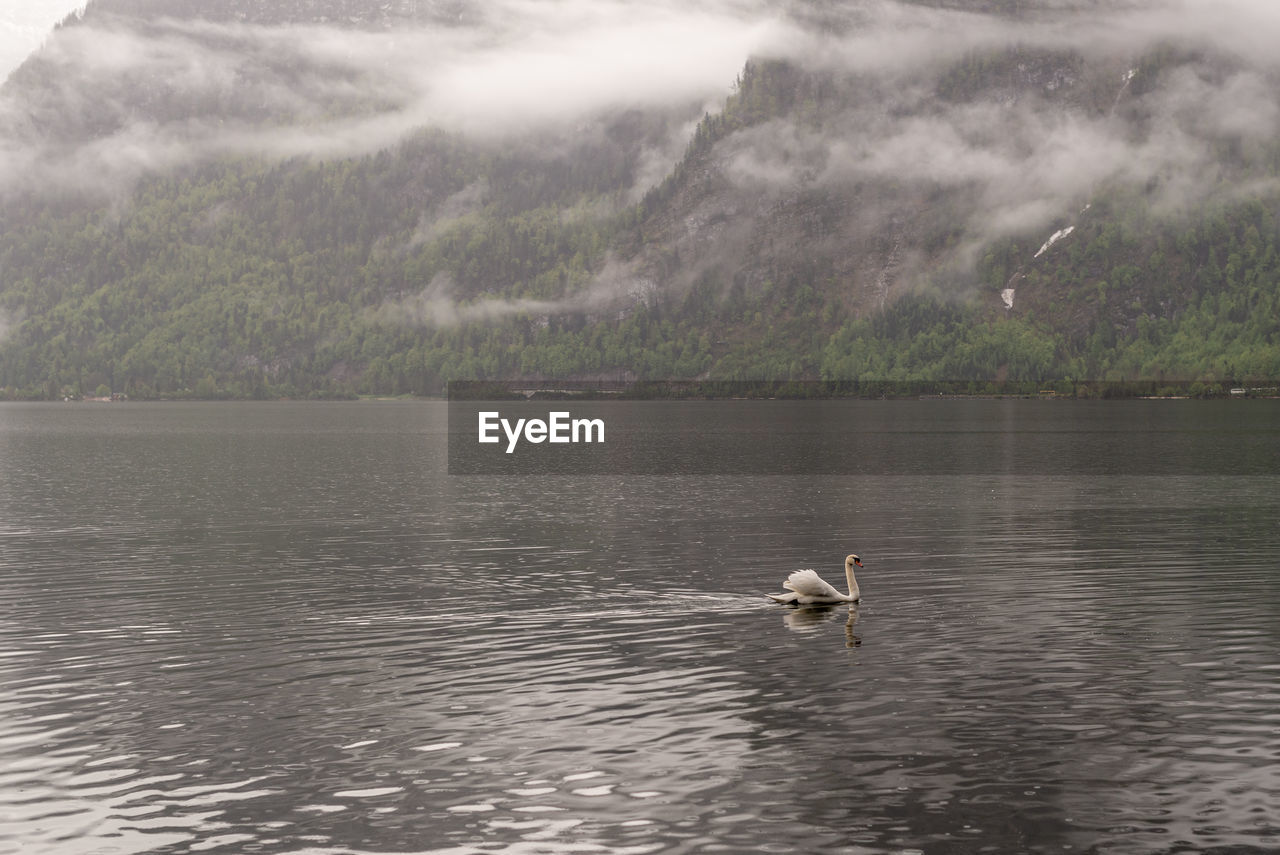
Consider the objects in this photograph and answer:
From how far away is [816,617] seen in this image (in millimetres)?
46844

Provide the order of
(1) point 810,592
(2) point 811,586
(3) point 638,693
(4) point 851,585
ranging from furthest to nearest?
1. (4) point 851,585
2. (1) point 810,592
3. (2) point 811,586
4. (3) point 638,693

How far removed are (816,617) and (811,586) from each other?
4.69ft

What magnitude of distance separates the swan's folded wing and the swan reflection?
1.83 ft

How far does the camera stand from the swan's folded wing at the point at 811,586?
4788 cm

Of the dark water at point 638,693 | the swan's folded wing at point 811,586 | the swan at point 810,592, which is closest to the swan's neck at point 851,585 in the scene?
the swan at point 810,592

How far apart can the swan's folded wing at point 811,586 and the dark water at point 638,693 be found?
95 centimetres

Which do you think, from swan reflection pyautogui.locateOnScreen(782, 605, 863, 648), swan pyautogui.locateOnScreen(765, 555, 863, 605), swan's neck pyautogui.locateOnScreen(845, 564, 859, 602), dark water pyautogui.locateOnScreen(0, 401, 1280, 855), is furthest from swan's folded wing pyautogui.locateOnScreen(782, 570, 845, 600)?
dark water pyautogui.locateOnScreen(0, 401, 1280, 855)

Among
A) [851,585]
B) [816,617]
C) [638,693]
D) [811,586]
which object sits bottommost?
[816,617]

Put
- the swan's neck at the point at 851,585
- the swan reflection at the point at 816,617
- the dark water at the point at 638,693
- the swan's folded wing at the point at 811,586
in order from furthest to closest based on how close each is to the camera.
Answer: the swan's neck at the point at 851,585 → the swan's folded wing at the point at 811,586 → the swan reflection at the point at 816,617 → the dark water at the point at 638,693

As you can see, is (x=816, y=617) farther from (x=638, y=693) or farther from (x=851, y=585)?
(x=638, y=693)

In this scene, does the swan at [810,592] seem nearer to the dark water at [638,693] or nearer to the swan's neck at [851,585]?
the swan's neck at [851,585]

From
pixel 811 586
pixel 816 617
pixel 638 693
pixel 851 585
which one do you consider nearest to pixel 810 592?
pixel 811 586

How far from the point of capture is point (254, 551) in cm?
6844

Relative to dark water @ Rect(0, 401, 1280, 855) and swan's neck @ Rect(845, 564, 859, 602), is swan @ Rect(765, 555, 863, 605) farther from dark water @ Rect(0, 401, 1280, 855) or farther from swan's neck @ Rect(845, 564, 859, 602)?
dark water @ Rect(0, 401, 1280, 855)
